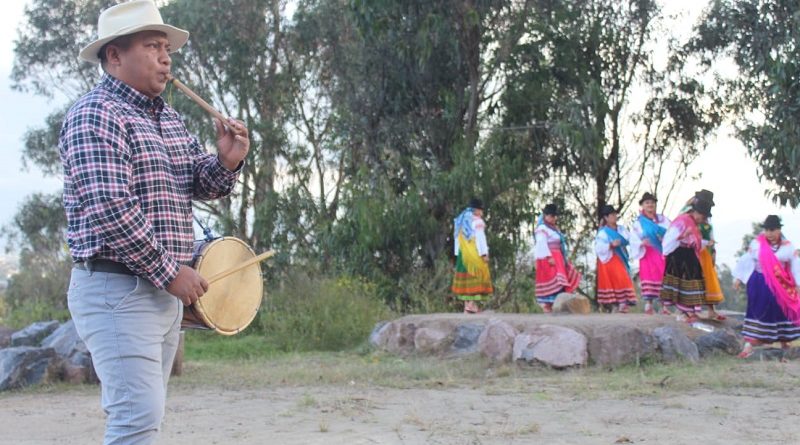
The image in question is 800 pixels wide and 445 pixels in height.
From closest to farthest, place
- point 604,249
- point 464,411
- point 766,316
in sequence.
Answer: point 464,411, point 766,316, point 604,249

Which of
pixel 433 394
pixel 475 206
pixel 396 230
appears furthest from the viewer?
pixel 396 230

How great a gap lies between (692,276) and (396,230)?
6144mm

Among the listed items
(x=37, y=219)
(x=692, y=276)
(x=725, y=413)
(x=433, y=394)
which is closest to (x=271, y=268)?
(x=37, y=219)

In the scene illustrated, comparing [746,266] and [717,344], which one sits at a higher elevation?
[746,266]

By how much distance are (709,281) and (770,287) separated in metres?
1.74

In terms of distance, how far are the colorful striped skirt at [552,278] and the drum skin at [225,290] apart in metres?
10.9

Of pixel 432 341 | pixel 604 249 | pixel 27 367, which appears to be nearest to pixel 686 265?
pixel 604 249

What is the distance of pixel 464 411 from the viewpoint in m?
7.31

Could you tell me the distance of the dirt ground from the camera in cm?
621

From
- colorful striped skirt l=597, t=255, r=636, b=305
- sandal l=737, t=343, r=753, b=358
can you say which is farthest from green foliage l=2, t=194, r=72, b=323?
sandal l=737, t=343, r=753, b=358

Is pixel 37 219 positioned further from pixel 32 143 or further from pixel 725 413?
pixel 725 413

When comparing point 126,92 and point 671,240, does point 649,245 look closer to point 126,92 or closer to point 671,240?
point 671,240

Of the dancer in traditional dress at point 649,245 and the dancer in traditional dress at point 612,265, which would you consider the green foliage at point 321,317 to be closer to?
the dancer in traditional dress at point 612,265

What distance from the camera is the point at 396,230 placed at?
56.5ft
